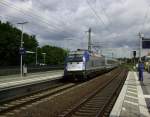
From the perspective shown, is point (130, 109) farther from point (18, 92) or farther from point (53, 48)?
point (53, 48)

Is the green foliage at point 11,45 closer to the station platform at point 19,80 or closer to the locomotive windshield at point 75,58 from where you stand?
the station platform at point 19,80

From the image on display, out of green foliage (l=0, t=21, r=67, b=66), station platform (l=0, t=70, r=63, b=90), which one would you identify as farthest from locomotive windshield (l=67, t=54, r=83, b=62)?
green foliage (l=0, t=21, r=67, b=66)

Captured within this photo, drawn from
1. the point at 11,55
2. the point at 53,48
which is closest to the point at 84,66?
the point at 11,55

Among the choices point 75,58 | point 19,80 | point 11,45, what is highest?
point 11,45

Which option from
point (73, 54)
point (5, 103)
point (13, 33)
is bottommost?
point (5, 103)

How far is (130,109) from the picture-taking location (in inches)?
534

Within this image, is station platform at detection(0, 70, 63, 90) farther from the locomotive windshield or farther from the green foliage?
the green foliage

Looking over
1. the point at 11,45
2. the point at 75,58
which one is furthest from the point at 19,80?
the point at 11,45

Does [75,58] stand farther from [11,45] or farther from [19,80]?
[11,45]

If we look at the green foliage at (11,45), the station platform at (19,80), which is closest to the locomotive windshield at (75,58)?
the station platform at (19,80)

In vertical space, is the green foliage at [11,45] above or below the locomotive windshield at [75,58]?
above

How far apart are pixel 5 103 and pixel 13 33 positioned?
66674 mm

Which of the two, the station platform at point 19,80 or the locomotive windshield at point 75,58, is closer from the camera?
the station platform at point 19,80

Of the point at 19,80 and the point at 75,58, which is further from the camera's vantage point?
the point at 19,80
